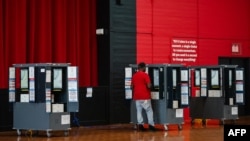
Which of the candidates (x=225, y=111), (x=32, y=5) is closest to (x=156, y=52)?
(x=225, y=111)

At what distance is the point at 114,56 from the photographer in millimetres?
17000

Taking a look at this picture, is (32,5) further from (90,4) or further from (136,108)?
(136,108)

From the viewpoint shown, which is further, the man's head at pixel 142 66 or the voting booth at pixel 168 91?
the voting booth at pixel 168 91

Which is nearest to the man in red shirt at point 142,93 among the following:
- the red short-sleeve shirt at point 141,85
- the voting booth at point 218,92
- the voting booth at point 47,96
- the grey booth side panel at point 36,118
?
the red short-sleeve shirt at point 141,85

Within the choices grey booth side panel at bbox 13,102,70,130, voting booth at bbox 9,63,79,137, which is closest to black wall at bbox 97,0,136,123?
voting booth at bbox 9,63,79,137

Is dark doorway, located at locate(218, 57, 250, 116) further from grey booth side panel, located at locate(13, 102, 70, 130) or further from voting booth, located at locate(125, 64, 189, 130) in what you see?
grey booth side panel, located at locate(13, 102, 70, 130)

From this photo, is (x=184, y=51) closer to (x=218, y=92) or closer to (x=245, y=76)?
(x=218, y=92)

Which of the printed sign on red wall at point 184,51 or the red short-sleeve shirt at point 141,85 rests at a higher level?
the printed sign on red wall at point 184,51

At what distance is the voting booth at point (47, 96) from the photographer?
494 inches

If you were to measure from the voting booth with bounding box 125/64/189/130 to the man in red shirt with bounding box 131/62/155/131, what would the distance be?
35cm

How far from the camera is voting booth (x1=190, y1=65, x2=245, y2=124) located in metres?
16.1

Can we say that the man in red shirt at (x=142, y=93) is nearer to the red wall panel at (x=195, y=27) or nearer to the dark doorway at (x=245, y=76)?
the red wall panel at (x=195, y=27)

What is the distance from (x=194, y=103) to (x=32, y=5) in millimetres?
5969

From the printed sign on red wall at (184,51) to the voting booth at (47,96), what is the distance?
691 centimetres
